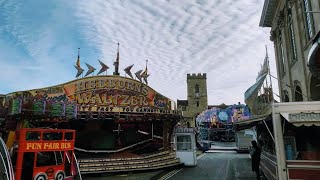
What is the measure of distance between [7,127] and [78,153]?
5898 mm

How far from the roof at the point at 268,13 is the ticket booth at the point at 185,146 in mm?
12518

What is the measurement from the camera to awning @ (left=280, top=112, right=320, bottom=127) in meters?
9.17

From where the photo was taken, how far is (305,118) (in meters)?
9.30

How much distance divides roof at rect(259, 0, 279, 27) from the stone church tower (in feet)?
167

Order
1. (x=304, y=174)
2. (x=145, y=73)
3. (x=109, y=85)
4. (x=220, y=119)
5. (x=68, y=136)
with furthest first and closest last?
(x=220, y=119) → (x=145, y=73) → (x=109, y=85) → (x=68, y=136) → (x=304, y=174)

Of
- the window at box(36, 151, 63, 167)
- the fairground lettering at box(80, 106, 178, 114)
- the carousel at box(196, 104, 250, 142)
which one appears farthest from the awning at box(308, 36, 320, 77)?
the carousel at box(196, 104, 250, 142)

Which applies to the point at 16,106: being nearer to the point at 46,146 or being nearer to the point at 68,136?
the point at 68,136

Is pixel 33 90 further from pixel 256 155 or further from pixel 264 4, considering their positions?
pixel 264 4

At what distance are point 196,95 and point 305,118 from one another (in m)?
69.2

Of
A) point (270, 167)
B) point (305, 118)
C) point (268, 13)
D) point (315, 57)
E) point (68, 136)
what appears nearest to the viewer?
point (315, 57)

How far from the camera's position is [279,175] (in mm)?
9781

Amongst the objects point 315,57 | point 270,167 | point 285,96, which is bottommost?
point 270,167

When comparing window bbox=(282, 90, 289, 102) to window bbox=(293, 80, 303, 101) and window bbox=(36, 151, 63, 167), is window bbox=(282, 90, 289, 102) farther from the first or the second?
window bbox=(36, 151, 63, 167)

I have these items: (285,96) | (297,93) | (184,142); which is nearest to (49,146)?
(184,142)
